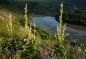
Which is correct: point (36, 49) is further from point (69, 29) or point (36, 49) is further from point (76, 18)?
point (76, 18)

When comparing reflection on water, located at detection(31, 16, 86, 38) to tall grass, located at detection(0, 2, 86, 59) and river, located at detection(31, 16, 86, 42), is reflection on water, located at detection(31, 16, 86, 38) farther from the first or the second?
tall grass, located at detection(0, 2, 86, 59)

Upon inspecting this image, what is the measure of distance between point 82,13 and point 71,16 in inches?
365

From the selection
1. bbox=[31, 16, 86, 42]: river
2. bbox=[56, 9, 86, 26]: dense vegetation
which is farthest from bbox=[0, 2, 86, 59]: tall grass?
bbox=[56, 9, 86, 26]: dense vegetation

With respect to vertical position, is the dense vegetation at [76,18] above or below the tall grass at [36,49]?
below

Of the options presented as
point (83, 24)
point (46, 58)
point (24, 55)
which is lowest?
point (83, 24)

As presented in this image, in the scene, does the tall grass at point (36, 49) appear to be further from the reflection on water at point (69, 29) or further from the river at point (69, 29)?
the reflection on water at point (69, 29)

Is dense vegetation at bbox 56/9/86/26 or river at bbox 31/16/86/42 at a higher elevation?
river at bbox 31/16/86/42

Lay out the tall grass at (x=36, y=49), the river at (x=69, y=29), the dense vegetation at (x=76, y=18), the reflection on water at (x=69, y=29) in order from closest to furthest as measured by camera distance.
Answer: the tall grass at (x=36, y=49)
the river at (x=69, y=29)
the reflection on water at (x=69, y=29)
the dense vegetation at (x=76, y=18)

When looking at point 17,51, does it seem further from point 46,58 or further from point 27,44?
point 46,58

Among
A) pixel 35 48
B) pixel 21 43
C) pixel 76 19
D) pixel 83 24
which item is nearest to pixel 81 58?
pixel 35 48

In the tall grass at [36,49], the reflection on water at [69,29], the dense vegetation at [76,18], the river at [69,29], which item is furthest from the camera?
the dense vegetation at [76,18]

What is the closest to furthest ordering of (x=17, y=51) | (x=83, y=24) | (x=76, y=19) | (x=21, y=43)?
(x=17, y=51) → (x=21, y=43) → (x=83, y=24) → (x=76, y=19)

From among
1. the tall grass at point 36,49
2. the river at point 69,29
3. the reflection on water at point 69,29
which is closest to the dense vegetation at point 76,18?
the reflection on water at point 69,29

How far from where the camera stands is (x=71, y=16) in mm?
127312
